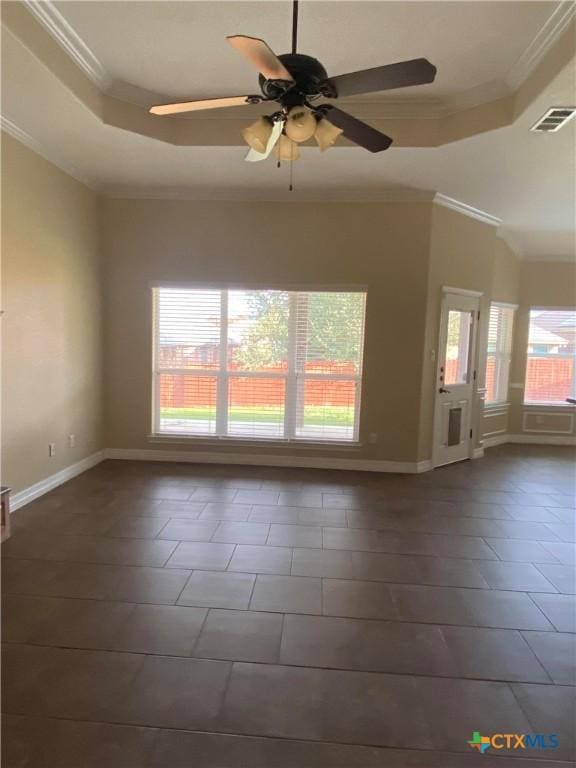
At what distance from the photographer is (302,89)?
6.70 feet

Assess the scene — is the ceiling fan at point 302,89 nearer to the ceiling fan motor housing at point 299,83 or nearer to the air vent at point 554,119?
the ceiling fan motor housing at point 299,83

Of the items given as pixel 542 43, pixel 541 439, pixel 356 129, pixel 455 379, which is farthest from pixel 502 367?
pixel 356 129

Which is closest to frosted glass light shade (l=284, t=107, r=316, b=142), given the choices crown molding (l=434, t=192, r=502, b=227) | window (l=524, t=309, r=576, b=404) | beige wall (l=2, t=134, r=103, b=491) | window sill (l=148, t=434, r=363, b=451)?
beige wall (l=2, t=134, r=103, b=491)

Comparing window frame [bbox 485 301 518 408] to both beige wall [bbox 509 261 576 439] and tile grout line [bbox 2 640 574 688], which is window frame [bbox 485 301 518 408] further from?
tile grout line [bbox 2 640 574 688]

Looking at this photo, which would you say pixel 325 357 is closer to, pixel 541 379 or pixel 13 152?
pixel 13 152

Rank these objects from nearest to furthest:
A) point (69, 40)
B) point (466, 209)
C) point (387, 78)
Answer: point (387, 78) → point (69, 40) → point (466, 209)

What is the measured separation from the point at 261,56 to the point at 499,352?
6325 millimetres

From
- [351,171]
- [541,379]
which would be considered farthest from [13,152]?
[541,379]

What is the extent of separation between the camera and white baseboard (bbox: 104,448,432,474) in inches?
207

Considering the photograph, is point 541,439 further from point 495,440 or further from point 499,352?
point 499,352

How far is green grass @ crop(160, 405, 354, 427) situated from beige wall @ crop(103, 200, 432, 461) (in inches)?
10.1

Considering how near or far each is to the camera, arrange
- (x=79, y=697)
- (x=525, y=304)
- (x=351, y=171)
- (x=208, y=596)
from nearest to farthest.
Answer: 1. (x=79, y=697)
2. (x=208, y=596)
3. (x=351, y=171)
4. (x=525, y=304)

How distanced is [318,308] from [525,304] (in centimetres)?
398

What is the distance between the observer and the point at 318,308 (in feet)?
17.0
